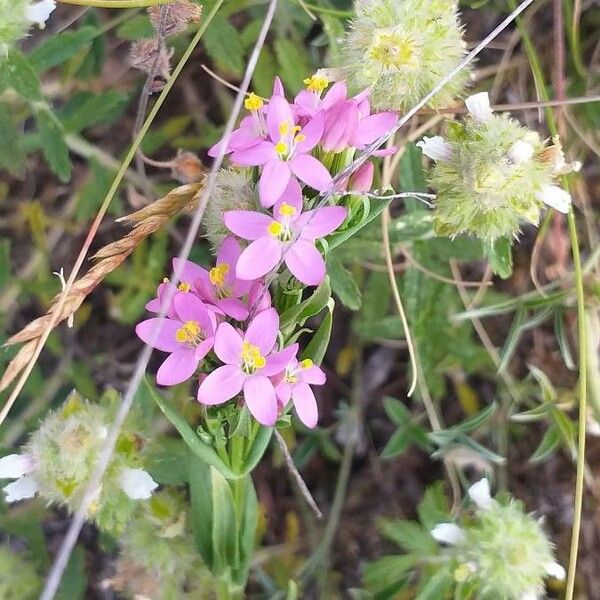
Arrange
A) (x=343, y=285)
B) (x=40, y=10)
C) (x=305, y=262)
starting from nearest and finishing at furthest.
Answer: (x=305, y=262) < (x=40, y=10) < (x=343, y=285)

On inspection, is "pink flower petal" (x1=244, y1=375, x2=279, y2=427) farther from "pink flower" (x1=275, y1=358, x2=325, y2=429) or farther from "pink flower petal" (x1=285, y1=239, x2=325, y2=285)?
"pink flower petal" (x1=285, y1=239, x2=325, y2=285)

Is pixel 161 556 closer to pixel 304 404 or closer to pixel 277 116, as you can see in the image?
pixel 304 404

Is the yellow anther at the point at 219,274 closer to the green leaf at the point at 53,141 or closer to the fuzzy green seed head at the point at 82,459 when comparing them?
the fuzzy green seed head at the point at 82,459

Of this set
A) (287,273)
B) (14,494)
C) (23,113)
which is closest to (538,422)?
(287,273)

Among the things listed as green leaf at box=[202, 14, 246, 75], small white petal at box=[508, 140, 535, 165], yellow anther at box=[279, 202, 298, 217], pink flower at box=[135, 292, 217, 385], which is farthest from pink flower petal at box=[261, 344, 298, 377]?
green leaf at box=[202, 14, 246, 75]

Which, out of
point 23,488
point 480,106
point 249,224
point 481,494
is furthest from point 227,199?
point 481,494
